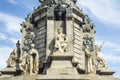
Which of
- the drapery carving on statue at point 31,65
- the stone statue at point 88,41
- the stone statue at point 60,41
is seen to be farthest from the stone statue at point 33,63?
the stone statue at point 88,41

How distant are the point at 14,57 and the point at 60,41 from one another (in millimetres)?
5655

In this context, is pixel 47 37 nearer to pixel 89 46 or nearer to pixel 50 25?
pixel 50 25

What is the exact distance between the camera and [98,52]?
1255 inches

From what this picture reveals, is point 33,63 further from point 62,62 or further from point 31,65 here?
point 62,62

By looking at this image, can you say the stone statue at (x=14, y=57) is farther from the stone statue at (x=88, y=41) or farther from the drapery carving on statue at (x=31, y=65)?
the stone statue at (x=88, y=41)

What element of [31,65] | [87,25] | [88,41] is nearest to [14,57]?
[31,65]

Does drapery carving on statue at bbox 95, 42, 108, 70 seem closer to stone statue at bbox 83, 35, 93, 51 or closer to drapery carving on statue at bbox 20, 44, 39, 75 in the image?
stone statue at bbox 83, 35, 93, 51

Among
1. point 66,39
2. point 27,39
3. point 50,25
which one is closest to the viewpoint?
point 66,39

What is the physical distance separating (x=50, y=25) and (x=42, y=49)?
2.21m

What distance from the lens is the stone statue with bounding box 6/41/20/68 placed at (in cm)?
3003

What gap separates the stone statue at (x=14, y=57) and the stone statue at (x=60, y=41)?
17.0 feet

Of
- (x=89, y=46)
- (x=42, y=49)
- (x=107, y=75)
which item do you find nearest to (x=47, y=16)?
(x=42, y=49)

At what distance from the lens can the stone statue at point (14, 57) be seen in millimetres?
30031

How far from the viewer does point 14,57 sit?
101 feet
